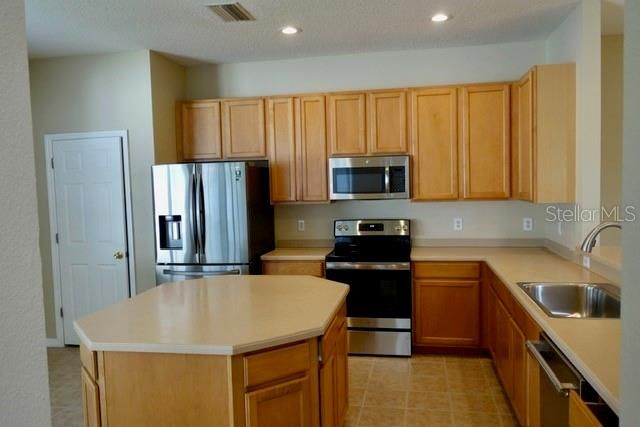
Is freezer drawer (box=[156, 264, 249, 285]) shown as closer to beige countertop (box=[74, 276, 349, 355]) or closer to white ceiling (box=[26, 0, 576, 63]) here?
beige countertop (box=[74, 276, 349, 355])

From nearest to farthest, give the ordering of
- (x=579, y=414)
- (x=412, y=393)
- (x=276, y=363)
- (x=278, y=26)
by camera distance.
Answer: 1. (x=579, y=414)
2. (x=276, y=363)
3. (x=412, y=393)
4. (x=278, y=26)

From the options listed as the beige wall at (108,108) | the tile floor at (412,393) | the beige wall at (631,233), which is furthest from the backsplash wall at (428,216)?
the beige wall at (631,233)

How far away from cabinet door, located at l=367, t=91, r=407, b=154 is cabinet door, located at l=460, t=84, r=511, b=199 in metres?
0.51

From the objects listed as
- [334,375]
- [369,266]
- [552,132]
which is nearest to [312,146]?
[369,266]

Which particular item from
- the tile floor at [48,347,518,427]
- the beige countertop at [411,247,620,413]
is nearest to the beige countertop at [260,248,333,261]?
the beige countertop at [411,247,620,413]

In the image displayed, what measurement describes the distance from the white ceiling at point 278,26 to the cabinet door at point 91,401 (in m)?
2.38

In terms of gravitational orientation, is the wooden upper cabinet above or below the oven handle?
above

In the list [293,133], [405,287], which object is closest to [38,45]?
[293,133]

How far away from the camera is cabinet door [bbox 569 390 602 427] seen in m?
1.44

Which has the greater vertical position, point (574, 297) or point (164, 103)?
point (164, 103)

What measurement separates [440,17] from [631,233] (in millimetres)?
3099

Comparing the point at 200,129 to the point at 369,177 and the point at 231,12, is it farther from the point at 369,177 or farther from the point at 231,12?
the point at 369,177

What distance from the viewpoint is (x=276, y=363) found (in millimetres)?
1938

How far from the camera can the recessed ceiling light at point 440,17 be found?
3512 millimetres
